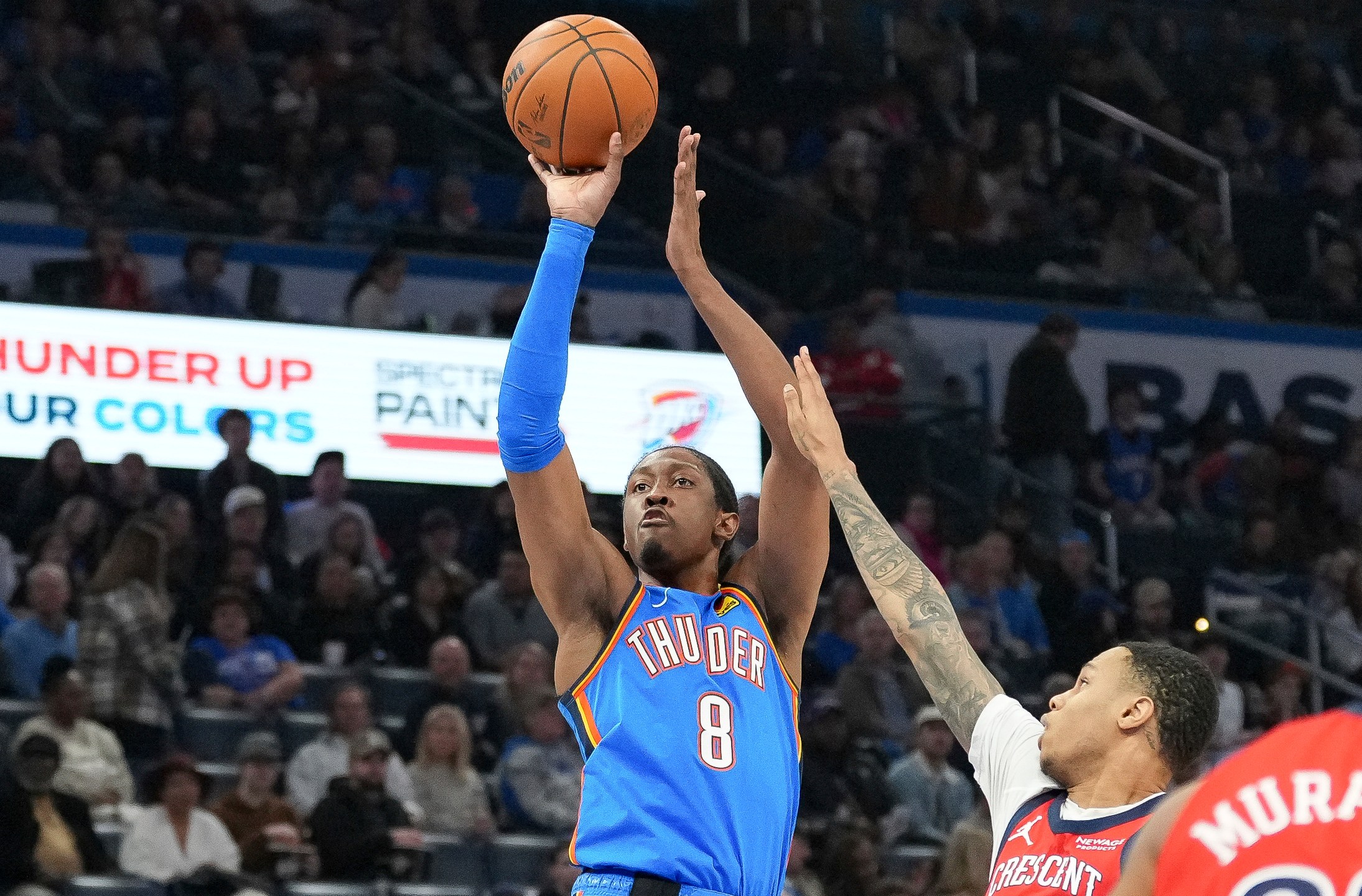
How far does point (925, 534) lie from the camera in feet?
41.3

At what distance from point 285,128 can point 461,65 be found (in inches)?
91.1

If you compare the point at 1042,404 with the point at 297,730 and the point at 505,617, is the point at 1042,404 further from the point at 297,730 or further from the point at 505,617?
the point at 297,730

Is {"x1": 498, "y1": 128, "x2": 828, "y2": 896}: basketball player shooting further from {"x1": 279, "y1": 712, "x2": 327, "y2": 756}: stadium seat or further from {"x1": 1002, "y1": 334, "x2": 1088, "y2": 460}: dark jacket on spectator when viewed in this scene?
{"x1": 1002, "y1": 334, "x2": 1088, "y2": 460}: dark jacket on spectator

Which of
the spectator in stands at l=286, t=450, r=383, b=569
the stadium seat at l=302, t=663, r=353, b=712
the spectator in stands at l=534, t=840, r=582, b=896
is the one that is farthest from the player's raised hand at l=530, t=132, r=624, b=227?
the spectator in stands at l=286, t=450, r=383, b=569

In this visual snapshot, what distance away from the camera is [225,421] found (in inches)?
448

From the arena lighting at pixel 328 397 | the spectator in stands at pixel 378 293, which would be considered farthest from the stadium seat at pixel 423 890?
the spectator in stands at pixel 378 293

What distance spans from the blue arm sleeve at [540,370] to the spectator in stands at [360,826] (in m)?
5.24

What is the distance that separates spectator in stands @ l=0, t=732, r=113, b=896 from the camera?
27.7 ft

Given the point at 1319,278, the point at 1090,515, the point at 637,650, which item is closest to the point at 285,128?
the point at 1090,515

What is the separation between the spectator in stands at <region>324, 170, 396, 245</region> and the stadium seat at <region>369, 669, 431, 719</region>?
4081 mm

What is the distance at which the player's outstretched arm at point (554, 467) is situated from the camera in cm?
423

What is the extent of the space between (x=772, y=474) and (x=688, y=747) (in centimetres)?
73

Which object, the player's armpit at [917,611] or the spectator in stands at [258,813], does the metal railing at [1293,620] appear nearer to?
the spectator in stands at [258,813]

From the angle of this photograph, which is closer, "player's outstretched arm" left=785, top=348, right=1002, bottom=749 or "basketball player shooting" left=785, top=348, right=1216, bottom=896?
"basketball player shooting" left=785, top=348, right=1216, bottom=896
